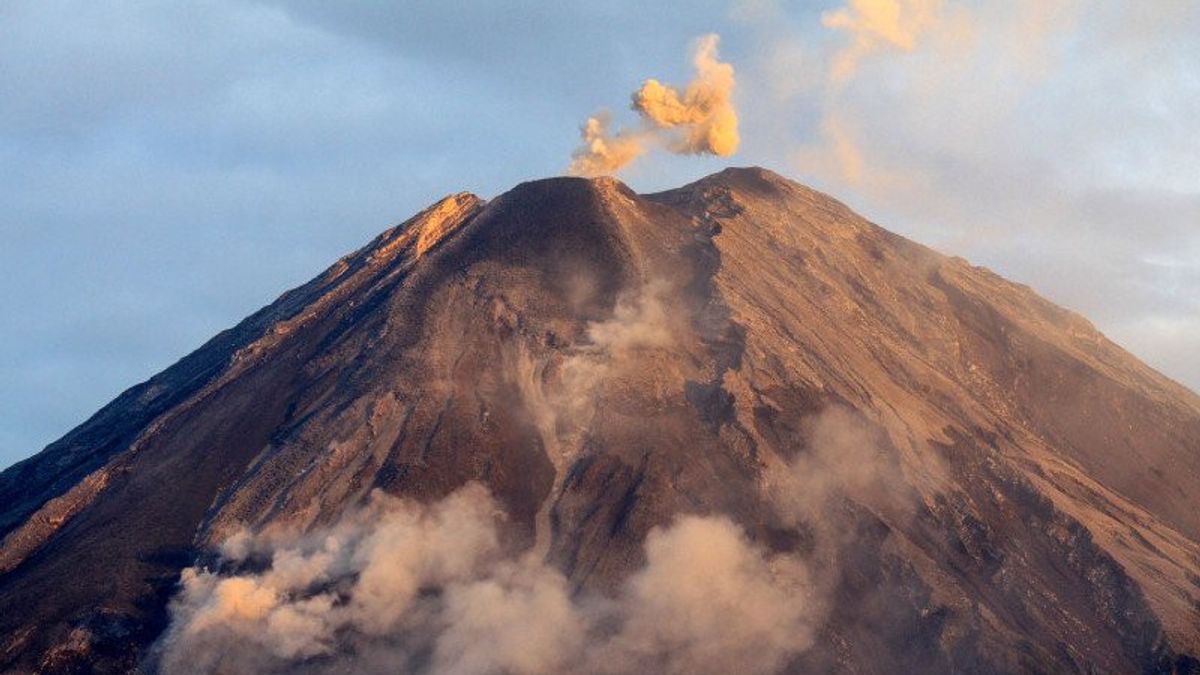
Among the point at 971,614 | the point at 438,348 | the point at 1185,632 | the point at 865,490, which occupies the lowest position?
the point at 1185,632

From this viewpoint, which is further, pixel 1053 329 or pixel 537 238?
pixel 1053 329

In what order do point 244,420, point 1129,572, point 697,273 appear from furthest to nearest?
point 697,273
point 244,420
point 1129,572

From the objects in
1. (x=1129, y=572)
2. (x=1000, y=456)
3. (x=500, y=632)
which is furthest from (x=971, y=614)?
(x=500, y=632)

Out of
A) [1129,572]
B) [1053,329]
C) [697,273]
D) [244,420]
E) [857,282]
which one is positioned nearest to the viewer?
[1129,572]

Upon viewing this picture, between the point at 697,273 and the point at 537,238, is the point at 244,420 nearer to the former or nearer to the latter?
the point at 537,238

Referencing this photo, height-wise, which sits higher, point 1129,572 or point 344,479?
point 344,479

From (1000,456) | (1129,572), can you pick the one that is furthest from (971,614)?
(1000,456)

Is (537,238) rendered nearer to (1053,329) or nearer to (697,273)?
(697,273)
